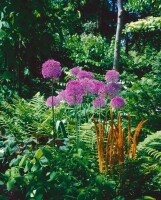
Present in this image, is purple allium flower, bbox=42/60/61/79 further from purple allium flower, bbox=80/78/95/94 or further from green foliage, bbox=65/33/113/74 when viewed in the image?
green foliage, bbox=65/33/113/74

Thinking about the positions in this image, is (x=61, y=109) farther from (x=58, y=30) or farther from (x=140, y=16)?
(x=140, y=16)

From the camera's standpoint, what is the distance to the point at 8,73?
1.63m

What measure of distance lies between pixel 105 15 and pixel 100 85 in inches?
927

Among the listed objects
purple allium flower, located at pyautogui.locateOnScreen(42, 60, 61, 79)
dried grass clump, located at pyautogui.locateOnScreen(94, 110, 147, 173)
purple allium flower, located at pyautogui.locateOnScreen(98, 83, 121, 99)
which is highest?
purple allium flower, located at pyautogui.locateOnScreen(42, 60, 61, 79)

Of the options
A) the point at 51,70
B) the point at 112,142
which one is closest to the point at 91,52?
the point at 51,70

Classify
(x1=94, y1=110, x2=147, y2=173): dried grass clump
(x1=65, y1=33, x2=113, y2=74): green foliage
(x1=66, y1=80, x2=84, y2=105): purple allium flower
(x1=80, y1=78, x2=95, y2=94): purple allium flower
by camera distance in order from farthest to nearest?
(x1=65, y1=33, x2=113, y2=74): green foliage → (x1=80, y1=78, x2=95, y2=94): purple allium flower → (x1=66, y1=80, x2=84, y2=105): purple allium flower → (x1=94, y1=110, x2=147, y2=173): dried grass clump

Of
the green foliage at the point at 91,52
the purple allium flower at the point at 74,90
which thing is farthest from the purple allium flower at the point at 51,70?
the green foliage at the point at 91,52

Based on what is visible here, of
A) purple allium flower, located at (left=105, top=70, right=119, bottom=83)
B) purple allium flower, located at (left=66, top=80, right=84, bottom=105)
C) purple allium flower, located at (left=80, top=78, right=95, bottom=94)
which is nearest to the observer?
purple allium flower, located at (left=66, top=80, right=84, bottom=105)

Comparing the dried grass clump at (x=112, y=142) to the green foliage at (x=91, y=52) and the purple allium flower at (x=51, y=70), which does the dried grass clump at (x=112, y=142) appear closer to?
the purple allium flower at (x=51, y=70)

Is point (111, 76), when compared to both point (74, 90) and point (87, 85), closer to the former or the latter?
point (87, 85)

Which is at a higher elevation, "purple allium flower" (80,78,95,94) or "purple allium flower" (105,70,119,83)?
"purple allium flower" (105,70,119,83)

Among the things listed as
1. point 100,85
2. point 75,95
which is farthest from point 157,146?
point 75,95

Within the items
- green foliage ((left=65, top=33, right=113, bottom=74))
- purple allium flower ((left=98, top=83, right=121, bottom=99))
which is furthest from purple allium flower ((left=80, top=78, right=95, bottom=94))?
green foliage ((left=65, top=33, right=113, bottom=74))

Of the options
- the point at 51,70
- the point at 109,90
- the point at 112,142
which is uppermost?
the point at 51,70
